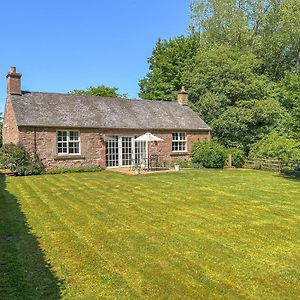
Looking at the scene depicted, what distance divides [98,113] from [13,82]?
19.5 ft

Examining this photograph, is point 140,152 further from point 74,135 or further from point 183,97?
point 183,97

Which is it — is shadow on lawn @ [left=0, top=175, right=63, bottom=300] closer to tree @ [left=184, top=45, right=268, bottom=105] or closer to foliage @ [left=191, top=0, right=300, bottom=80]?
tree @ [left=184, top=45, right=268, bottom=105]

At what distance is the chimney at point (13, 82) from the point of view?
22.4 m

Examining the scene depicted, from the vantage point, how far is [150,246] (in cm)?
688

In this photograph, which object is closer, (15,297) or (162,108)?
(15,297)

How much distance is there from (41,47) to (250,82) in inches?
683

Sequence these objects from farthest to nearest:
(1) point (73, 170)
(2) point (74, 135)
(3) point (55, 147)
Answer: (2) point (74, 135), (1) point (73, 170), (3) point (55, 147)

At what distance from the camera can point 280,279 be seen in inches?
211

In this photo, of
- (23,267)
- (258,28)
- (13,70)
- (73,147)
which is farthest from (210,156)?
(258,28)

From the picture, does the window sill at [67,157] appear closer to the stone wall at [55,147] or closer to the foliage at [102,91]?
the stone wall at [55,147]

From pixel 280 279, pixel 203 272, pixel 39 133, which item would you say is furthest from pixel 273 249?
pixel 39 133

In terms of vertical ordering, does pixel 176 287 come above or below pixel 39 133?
below

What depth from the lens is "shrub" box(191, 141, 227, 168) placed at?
80.6 feet

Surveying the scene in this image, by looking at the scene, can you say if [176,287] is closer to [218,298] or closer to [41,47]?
[218,298]
